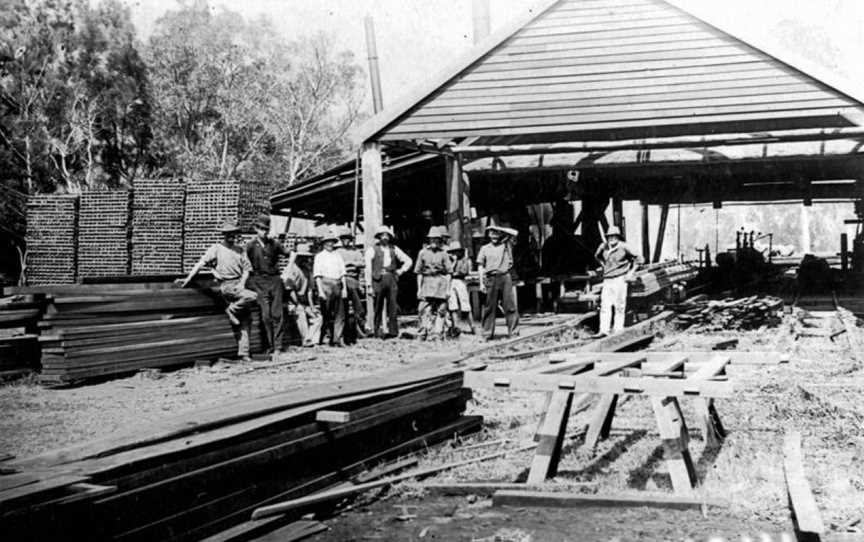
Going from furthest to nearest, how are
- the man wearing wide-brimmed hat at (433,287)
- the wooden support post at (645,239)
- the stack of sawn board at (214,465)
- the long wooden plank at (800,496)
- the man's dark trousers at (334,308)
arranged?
the wooden support post at (645,239), the man wearing wide-brimmed hat at (433,287), the man's dark trousers at (334,308), the long wooden plank at (800,496), the stack of sawn board at (214,465)

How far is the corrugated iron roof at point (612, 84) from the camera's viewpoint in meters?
12.8

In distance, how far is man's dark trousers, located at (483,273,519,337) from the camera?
44.1 ft

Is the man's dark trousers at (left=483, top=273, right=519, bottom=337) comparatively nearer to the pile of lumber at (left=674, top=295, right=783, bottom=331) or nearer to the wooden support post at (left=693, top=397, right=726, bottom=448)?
the pile of lumber at (left=674, top=295, right=783, bottom=331)

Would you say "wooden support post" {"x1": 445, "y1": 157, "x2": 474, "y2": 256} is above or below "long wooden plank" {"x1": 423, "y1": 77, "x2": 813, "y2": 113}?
below

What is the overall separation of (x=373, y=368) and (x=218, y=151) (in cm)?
3400

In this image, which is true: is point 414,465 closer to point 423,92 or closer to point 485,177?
point 423,92

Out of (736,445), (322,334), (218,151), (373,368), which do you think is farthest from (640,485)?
(218,151)

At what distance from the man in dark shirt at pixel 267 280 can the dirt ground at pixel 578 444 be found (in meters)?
0.75

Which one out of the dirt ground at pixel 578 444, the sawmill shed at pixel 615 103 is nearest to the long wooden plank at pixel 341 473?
the dirt ground at pixel 578 444

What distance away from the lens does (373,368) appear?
10.4 meters

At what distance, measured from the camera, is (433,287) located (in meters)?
13.6

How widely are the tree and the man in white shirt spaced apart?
27870mm

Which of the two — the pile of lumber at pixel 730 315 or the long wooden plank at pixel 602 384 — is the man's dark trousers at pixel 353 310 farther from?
the long wooden plank at pixel 602 384

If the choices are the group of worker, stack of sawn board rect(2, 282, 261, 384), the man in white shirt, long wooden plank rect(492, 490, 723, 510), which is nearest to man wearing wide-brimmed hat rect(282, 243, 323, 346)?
the group of worker
